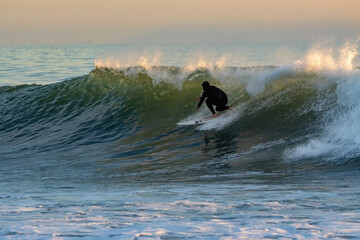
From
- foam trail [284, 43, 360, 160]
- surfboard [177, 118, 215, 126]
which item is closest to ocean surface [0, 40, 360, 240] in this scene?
foam trail [284, 43, 360, 160]

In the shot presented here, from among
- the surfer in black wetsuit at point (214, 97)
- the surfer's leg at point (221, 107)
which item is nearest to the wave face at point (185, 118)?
the surfer's leg at point (221, 107)

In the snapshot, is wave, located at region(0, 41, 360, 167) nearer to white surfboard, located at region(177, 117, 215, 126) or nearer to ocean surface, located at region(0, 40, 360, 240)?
ocean surface, located at region(0, 40, 360, 240)

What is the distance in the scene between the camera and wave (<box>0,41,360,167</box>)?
1121cm

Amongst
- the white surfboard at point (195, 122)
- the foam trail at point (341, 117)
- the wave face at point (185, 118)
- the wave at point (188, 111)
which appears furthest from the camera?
the white surfboard at point (195, 122)

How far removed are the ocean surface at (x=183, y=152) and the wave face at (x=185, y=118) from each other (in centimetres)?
4

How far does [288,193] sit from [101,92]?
44.1ft

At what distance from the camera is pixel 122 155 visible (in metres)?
12.1

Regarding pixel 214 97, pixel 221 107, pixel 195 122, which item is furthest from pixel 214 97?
pixel 195 122

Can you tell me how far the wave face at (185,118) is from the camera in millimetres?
10445

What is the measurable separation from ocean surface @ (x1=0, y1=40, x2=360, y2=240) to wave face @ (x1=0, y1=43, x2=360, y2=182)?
0.04 meters

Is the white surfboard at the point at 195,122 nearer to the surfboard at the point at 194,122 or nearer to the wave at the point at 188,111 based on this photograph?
the surfboard at the point at 194,122

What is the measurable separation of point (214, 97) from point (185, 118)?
6.21 ft

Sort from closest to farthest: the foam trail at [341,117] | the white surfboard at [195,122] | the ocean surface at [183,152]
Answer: the ocean surface at [183,152]
the foam trail at [341,117]
the white surfboard at [195,122]

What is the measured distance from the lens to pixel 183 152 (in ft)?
38.5
